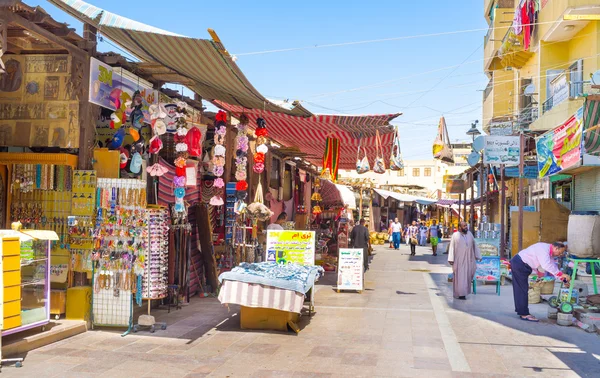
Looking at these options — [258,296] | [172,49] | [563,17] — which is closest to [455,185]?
[563,17]

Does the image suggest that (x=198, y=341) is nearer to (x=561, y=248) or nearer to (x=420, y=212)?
(x=561, y=248)

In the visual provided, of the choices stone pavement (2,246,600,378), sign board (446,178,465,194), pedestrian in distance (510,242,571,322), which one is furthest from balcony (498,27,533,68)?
pedestrian in distance (510,242,571,322)

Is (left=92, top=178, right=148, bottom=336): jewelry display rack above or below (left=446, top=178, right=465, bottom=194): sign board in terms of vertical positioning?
below

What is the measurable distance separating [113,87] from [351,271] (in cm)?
677

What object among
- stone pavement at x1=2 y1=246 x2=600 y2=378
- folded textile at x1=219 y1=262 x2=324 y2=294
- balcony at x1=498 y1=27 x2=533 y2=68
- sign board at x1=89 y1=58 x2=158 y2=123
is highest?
balcony at x1=498 y1=27 x2=533 y2=68

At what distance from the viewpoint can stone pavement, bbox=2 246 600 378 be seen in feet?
21.5

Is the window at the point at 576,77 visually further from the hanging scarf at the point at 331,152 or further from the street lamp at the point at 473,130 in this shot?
the hanging scarf at the point at 331,152

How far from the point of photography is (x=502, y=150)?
1487 centimetres

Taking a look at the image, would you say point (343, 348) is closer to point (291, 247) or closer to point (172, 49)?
point (291, 247)

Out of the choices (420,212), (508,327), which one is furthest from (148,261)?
(420,212)

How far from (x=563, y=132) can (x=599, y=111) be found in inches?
206

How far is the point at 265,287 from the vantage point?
27.9 ft

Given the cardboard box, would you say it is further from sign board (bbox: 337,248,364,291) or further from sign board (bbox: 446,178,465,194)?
sign board (bbox: 446,178,465,194)

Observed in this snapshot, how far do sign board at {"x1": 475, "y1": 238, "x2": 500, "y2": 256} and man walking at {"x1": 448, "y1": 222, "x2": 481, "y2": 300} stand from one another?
1523mm
